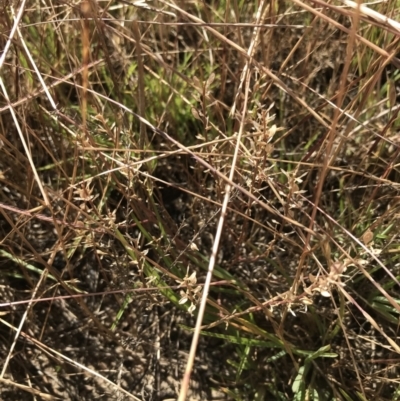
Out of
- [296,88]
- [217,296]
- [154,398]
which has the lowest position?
[154,398]

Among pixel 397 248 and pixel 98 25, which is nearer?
pixel 98 25

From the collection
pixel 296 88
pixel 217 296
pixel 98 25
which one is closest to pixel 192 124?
pixel 296 88

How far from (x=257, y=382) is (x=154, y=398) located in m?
0.19

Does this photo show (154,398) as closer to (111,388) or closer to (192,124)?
(111,388)

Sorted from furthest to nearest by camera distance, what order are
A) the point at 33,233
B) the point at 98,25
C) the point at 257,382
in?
the point at 33,233 → the point at 257,382 → the point at 98,25

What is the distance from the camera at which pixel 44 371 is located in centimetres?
99

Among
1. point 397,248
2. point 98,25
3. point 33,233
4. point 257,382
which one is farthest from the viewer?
point 33,233

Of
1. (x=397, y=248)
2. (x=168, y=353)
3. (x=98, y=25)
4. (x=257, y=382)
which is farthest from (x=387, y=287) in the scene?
(x=98, y=25)

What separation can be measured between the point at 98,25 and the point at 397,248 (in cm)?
53

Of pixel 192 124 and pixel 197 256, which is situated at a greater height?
pixel 192 124

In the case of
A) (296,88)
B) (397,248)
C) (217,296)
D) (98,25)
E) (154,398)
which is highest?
(98,25)

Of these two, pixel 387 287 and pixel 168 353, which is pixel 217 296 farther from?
pixel 387 287

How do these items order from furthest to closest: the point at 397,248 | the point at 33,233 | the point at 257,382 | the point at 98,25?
the point at 33,233, the point at 257,382, the point at 397,248, the point at 98,25

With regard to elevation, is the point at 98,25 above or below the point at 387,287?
above
